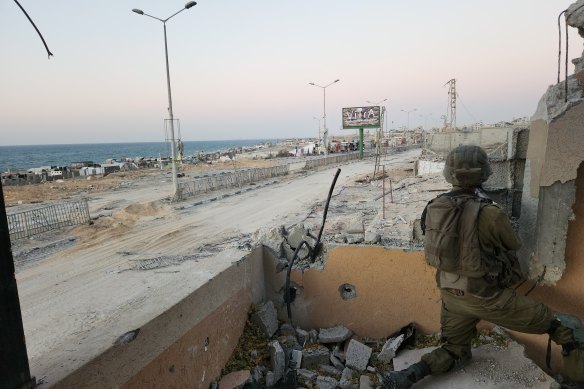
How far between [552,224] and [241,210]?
13.3m

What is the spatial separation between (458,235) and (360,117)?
45702 millimetres

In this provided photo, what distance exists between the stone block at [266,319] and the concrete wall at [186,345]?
0.13 meters

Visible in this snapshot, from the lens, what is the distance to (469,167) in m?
3.01

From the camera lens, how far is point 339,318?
4410 millimetres

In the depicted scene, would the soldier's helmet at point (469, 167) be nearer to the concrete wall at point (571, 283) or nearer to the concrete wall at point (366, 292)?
the concrete wall at point (571, 283)

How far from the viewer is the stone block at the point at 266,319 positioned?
4047 millimetres

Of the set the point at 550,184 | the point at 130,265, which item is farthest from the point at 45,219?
the point at 550,184

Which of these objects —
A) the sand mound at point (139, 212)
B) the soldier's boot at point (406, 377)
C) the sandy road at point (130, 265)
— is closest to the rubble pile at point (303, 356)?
the soldier's boot at point (406, 377)

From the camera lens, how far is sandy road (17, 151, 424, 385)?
2732 millimetres

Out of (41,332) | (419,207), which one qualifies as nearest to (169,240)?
(41,332)

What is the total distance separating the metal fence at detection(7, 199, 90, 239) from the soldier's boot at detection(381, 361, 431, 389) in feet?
41.8

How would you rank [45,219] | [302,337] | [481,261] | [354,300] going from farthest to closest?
Result: [45,219] < [354,300] < [302,337] < [481,261]

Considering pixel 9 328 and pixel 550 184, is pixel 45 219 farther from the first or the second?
pixel 550 184

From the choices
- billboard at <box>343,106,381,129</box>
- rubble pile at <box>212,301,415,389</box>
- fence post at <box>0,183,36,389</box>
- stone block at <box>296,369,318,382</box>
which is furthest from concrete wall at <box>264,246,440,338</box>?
billboard at <box>343,106,381,129</box>
